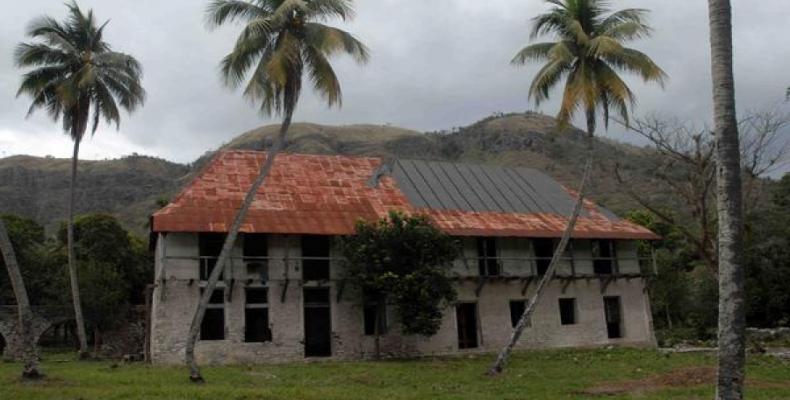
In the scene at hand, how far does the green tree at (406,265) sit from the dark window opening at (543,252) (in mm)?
6123

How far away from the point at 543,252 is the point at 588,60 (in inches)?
381

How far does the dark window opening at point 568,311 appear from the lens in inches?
1091

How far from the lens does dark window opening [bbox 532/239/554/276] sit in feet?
91.5

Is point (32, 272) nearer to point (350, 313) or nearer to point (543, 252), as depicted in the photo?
point (350, 313)

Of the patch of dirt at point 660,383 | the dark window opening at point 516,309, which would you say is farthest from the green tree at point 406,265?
the patch of dirt at point 660,383

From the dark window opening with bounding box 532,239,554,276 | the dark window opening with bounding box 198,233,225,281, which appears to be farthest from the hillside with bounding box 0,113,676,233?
the dark window opening with bounding box 198,233,225,281

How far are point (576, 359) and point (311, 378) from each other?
9334 mm

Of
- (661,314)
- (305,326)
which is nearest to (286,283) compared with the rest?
(305,326)

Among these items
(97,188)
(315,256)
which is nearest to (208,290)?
(315,256)

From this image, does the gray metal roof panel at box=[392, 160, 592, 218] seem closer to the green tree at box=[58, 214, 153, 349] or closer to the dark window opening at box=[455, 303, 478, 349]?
the dark window opening at box=[455, 303, 478, 349]

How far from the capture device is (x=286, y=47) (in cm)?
1712

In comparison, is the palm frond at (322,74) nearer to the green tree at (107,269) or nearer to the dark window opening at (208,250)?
the dark window opening at (208,250)

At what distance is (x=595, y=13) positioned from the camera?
69.1ft

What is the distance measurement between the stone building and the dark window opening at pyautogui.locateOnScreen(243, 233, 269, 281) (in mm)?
34
